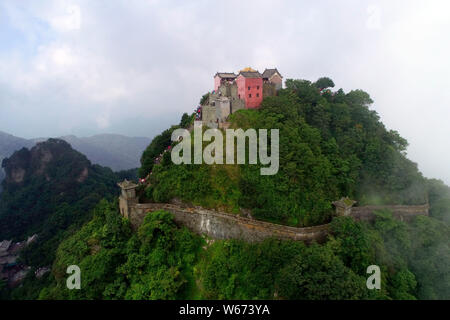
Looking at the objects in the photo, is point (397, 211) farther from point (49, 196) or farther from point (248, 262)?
point (49, 196)

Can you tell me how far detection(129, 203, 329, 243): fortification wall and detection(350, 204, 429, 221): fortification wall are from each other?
670 cm

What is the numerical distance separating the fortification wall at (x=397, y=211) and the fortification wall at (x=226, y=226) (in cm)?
670

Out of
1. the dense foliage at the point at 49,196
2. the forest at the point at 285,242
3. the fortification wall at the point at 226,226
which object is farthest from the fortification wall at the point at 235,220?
the dense foliage at the point at 49,196

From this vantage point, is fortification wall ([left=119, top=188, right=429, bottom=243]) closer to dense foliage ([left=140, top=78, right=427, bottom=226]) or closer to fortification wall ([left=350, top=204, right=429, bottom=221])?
fortification wall ([left=350, top=204, right=429, bottom=221])

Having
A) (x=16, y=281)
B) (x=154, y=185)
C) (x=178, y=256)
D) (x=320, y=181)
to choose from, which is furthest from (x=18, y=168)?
(x=320, y=181)

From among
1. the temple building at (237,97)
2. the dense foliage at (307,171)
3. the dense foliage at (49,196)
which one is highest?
the temple building at (237,97)

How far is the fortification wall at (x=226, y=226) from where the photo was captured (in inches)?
788

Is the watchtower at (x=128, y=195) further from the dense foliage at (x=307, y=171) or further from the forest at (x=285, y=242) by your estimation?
the dense foliage at (x=307, y=171)

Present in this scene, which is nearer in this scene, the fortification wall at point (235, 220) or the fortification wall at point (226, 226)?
the fortification wall at point (226, 226)

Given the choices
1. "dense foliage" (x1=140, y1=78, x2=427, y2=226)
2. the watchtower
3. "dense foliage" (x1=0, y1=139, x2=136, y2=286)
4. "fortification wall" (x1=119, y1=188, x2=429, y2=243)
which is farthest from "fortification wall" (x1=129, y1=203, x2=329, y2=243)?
"dense foliage" (x1=0, y1=139, x2=136, y2=286)

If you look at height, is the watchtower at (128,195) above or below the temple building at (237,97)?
below

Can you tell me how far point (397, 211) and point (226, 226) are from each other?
18.4 metres

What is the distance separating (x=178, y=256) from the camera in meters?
21.8
